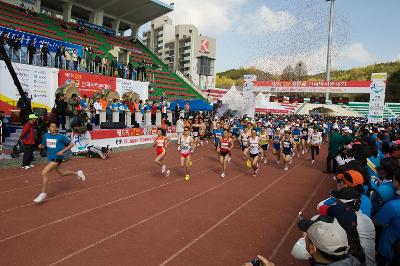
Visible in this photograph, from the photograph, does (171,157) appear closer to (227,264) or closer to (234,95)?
(227,264)

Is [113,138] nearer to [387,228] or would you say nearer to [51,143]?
[51,143]

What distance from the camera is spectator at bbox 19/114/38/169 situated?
1156 cm

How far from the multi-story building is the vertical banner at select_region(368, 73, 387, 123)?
66.4 metres

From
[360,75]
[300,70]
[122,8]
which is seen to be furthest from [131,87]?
[360,75]

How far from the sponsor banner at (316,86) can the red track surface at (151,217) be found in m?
15.5

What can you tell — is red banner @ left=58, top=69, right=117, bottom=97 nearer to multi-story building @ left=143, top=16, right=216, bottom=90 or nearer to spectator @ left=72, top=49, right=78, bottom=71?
spectator @ left=72, top=49, right=78, bottom=71

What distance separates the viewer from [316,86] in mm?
27062

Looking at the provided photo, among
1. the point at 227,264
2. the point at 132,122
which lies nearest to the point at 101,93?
the point at 132,122

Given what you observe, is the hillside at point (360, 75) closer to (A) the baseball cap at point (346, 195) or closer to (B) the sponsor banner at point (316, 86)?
(B) the sponsor banner at point (316, 86)

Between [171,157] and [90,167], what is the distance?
182 inches

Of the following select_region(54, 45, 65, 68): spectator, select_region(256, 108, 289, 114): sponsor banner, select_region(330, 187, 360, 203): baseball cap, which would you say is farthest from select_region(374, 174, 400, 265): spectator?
select_region(256, 108, 289, 114): sponsor banner

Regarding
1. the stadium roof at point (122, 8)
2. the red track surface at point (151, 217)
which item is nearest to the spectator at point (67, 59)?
the red track surface at point (151, 217)

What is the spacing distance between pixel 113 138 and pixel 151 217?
453 inches

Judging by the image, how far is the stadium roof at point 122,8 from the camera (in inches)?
1447
